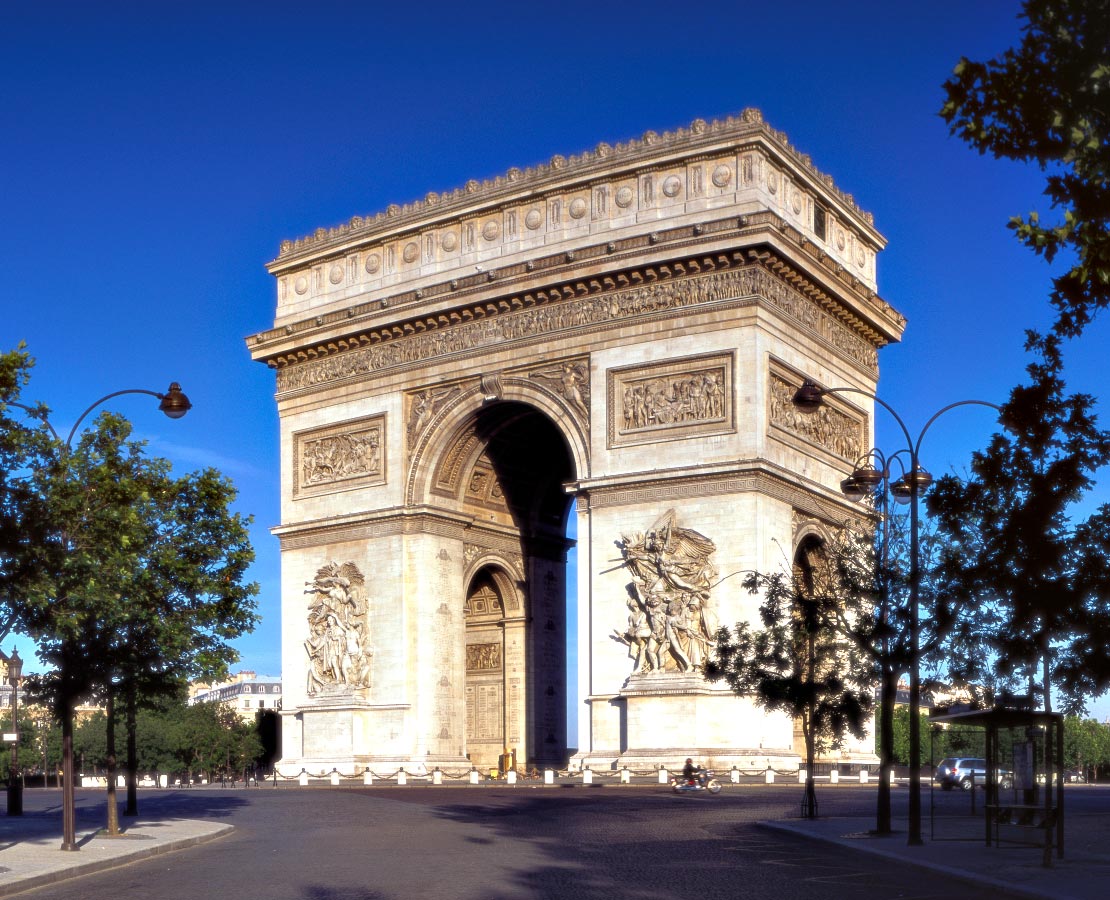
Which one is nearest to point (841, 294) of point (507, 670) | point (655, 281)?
point (655, 281)

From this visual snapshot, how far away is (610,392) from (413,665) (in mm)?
10118

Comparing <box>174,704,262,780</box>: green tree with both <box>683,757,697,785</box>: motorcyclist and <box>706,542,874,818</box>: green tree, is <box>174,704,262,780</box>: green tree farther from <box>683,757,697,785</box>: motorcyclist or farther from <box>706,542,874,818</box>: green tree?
<box>706,542,874,818</box>: green tree

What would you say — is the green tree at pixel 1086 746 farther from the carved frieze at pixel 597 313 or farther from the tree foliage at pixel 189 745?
the carved frieze at pixel 597 313

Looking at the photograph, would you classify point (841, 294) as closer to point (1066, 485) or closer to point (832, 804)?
point (832, 804)

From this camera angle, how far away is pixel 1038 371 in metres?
15.8

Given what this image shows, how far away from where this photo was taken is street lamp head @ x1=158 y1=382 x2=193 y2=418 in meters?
24.7

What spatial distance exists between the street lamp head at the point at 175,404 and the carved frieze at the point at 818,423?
18124 mm

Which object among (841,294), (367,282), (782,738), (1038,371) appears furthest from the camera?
(367,282)

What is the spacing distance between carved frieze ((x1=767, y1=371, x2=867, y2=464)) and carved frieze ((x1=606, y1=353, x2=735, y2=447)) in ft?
4.34

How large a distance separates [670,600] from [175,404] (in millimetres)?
17733

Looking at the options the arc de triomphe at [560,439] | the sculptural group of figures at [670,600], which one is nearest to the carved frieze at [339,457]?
the arc de triomphe at [560,439]

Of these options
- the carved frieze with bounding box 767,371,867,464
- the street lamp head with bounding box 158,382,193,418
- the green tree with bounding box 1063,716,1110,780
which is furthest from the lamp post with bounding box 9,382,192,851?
the green tree with bounding box 1063,716,1110,780

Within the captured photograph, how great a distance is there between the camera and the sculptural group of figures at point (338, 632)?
45.9 metres

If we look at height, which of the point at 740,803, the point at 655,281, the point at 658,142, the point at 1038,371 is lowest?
→ the point at 740,803
